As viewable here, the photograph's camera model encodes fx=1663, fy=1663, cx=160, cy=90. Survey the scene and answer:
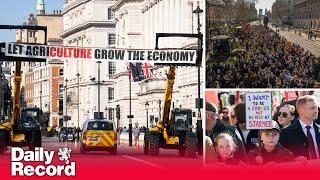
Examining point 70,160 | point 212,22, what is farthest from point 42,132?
point 212,22

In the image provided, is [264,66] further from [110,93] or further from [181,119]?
[110,93]

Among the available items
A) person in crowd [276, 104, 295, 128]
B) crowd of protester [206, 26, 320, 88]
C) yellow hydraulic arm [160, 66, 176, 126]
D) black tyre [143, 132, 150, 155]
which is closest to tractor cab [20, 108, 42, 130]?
black tyre [143, 132, 150, 155]

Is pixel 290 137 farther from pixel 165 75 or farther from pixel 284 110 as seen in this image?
pixel 165 75

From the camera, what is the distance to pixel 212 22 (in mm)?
17109

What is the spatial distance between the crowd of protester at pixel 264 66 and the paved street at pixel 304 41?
5 centimetres

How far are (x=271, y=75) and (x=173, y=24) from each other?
1817mm

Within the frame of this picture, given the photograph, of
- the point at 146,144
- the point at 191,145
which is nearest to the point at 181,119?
the point at 146,144

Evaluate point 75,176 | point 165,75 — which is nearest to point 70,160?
point 75,176

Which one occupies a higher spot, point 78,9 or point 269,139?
point 78,9

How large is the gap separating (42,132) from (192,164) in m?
1.76

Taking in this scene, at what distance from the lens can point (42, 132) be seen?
58.2ft

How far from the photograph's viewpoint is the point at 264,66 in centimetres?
1709

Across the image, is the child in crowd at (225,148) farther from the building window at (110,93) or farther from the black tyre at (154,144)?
the building window at (110,93)

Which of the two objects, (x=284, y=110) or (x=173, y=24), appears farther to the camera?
(x=173, y=24)
